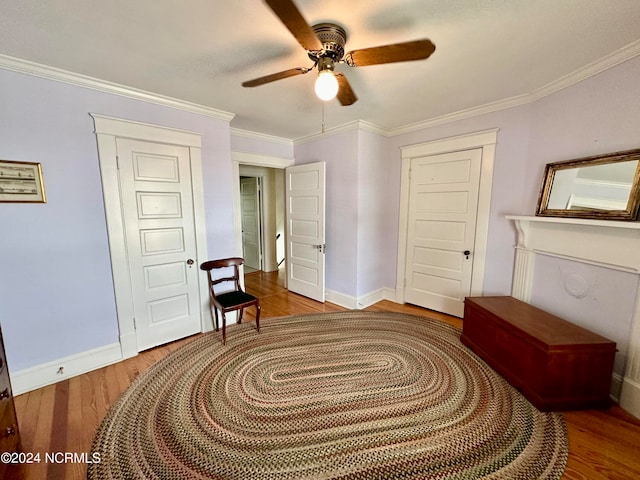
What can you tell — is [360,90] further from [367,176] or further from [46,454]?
[46,454]

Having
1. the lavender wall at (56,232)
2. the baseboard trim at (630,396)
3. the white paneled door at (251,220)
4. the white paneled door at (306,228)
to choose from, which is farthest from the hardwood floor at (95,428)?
the white paneled door at (251,220)

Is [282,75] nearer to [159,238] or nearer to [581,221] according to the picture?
[159,238]

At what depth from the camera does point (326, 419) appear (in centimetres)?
167

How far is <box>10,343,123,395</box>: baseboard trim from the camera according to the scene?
1.93m

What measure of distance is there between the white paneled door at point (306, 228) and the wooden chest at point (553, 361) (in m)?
2.19

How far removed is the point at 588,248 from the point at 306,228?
2.88 metres

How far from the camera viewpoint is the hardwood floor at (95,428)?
137cm

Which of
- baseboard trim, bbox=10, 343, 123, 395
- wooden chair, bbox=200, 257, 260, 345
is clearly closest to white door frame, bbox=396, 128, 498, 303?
wooden chair, bbox=200, 257, 260, 345

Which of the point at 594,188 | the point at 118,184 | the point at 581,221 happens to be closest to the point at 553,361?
the point at 581,221

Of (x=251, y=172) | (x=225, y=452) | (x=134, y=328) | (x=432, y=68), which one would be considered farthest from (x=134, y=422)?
(x=251, y=172)

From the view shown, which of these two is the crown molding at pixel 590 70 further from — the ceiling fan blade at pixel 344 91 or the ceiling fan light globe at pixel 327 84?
the ceiling fan light globe at pixel 327 84

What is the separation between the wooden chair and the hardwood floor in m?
0.68

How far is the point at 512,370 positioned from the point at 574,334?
0.49 metres

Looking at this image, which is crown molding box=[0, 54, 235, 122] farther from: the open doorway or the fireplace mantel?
the fireplace mantel
